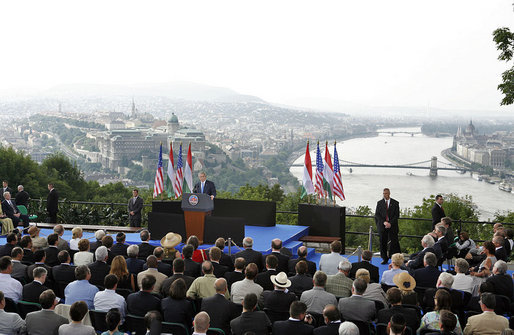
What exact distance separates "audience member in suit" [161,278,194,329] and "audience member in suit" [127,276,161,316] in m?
0.16

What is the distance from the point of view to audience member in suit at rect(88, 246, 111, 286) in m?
9.48

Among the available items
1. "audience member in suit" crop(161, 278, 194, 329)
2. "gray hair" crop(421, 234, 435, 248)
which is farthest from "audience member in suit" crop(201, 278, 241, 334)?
"gray hair" crop(421, 234, 435, 248)

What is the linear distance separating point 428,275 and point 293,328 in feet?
11.2

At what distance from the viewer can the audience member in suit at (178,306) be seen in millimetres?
7703

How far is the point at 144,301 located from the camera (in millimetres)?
7930

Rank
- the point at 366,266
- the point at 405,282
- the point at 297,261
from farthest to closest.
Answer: the point at 297,261 < the point at 366,266 < the point at 405,282

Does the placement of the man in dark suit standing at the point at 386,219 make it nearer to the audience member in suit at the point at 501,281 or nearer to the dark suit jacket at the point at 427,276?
the dark suit jacket at the point at 427,276

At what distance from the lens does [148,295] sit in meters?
8.00

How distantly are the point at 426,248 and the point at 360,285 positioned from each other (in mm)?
3416

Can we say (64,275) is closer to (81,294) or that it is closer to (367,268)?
(81,294)

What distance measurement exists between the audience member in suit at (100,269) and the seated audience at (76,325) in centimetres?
268

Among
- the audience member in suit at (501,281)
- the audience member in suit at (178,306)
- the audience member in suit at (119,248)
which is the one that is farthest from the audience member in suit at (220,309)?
the audience member in suit at (501,281)

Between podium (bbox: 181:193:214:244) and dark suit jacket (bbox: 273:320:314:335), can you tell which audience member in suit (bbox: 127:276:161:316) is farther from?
podium (bbox: 181:193:214:244)

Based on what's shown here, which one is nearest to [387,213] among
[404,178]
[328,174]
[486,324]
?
[328,174]
